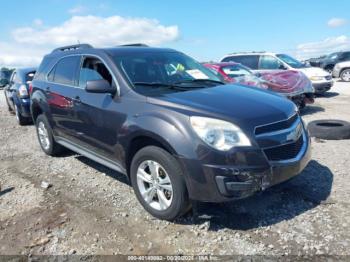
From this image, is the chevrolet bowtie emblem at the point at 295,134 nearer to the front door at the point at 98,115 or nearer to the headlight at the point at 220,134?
the headlight at the point at 220,134

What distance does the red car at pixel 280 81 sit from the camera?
924cm

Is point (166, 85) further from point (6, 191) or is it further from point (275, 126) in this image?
point (6, 191)

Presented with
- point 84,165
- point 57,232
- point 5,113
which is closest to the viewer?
point 57,232

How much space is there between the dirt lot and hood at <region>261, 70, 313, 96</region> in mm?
3940

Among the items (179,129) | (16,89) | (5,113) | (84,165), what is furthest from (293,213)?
(5,113)

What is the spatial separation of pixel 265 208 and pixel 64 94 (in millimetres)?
3206

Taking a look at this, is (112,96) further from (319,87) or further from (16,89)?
(319,87)

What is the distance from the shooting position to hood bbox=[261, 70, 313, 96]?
30.4 feet

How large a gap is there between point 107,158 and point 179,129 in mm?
1436

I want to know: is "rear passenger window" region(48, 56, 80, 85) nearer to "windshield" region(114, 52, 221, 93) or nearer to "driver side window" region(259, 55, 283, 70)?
"windshield" region(114, 52, 221, 93)

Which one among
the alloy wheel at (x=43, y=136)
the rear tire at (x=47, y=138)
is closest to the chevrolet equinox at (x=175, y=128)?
the rear tire at (x=47, y=138)

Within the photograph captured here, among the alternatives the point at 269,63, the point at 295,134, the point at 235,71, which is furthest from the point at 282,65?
the point at 295,134

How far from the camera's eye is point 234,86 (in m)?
4.56

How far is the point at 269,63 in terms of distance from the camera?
13.6 meters
